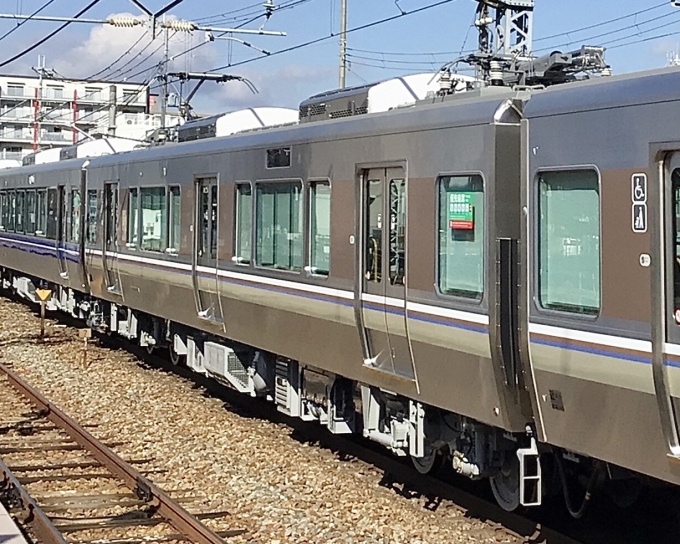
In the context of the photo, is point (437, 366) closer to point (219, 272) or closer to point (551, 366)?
point (551, 366)

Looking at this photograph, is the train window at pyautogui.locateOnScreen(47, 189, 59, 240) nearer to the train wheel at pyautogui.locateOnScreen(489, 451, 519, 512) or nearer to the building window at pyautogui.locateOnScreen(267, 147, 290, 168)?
the building window at pyautogui.locateOnScreen(267, 147, 290, 168)

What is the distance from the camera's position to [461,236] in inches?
290

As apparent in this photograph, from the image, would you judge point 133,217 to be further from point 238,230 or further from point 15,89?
point 15,89

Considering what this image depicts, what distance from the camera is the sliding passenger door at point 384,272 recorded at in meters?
8.13

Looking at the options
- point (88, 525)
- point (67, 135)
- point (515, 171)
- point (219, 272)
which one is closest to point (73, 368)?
point (219, 272)

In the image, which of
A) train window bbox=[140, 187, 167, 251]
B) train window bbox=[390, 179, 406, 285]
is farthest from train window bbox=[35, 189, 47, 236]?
train window bbox=[390, 179, 406, 285]

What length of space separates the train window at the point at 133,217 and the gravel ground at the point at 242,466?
6.24 feet

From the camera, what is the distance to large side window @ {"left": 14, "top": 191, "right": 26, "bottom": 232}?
78.8ft

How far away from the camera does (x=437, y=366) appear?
7707 millimetres

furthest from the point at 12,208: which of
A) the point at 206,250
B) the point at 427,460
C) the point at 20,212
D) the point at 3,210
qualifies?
the point at 427,460

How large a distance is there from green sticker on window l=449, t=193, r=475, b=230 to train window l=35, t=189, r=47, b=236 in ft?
50.4

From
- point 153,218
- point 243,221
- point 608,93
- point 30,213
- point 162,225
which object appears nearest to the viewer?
point 608,93

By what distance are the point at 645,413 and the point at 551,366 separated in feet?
2.61

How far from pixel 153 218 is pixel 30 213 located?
9501mm
